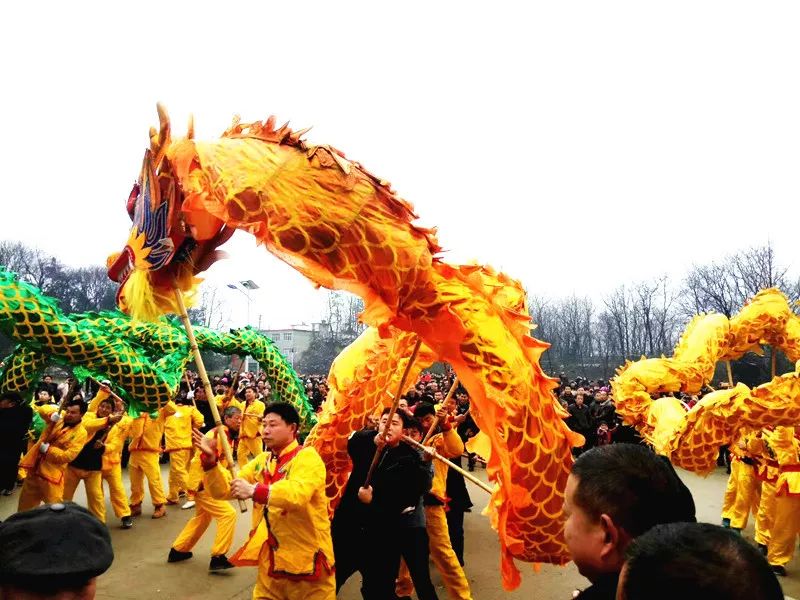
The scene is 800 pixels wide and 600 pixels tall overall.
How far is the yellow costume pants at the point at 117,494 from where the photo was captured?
6785mm

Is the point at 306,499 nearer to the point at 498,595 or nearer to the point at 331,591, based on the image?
the point at 331,591

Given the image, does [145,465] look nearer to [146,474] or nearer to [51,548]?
[146,474]

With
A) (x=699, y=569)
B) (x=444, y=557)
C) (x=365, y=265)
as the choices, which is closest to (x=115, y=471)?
(x=444, y=557)

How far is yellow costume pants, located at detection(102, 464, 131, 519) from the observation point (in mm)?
6785

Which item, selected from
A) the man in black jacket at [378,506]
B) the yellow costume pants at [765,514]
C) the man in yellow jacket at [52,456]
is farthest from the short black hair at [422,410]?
the man in yellow jacket at [52,456]

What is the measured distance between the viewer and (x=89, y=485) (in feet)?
21.6

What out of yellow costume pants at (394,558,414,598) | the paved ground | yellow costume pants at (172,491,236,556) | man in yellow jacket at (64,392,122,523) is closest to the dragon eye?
yellow costume pants at (172,491,236,556)

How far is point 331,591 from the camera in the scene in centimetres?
327

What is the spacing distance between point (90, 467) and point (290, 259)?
5.02 metres

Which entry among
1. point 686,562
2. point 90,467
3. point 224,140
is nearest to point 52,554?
point 686,562

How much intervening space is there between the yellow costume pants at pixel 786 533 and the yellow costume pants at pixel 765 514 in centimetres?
32

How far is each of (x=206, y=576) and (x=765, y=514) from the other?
5.48 metres

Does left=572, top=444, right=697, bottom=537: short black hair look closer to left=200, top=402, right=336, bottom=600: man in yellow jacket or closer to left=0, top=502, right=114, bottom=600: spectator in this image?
left=0, top=502, right=114, bottom=600: spectator

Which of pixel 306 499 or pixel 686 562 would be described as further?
pixel 306 499
